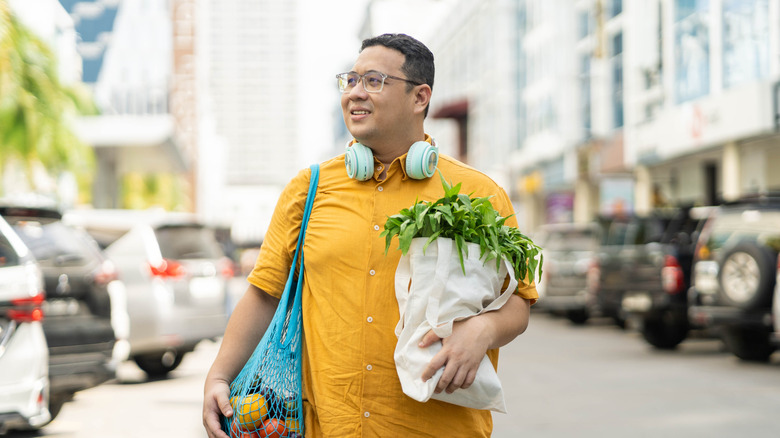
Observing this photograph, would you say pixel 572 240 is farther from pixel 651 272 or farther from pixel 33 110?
pixel 33 110

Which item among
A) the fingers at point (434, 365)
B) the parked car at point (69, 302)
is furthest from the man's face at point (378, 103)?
the parked car at point (69, 302)

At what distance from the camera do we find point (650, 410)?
863 centimetres

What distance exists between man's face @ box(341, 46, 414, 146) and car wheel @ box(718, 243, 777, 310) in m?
9.12

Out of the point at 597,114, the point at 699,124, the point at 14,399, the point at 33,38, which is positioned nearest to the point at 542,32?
the point at 597,114

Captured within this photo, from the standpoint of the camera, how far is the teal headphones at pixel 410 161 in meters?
2.59

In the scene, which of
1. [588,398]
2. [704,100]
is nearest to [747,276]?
[588,398]

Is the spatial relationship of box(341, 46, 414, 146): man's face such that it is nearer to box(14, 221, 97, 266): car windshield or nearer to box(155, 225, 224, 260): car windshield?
box(14, 221, 97, 266): car windshield

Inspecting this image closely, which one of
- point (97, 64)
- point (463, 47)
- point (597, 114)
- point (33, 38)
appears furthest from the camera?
point (463, 47)

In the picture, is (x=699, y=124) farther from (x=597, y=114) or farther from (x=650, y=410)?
(x=650, y=410)

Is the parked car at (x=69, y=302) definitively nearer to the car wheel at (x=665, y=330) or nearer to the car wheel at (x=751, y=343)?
the car wheel at (x=751, y=343)

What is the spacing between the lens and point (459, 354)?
7.53ft

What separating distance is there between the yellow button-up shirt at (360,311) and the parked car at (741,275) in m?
9.11

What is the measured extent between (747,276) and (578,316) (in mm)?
8464

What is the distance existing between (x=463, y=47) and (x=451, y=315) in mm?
58876
